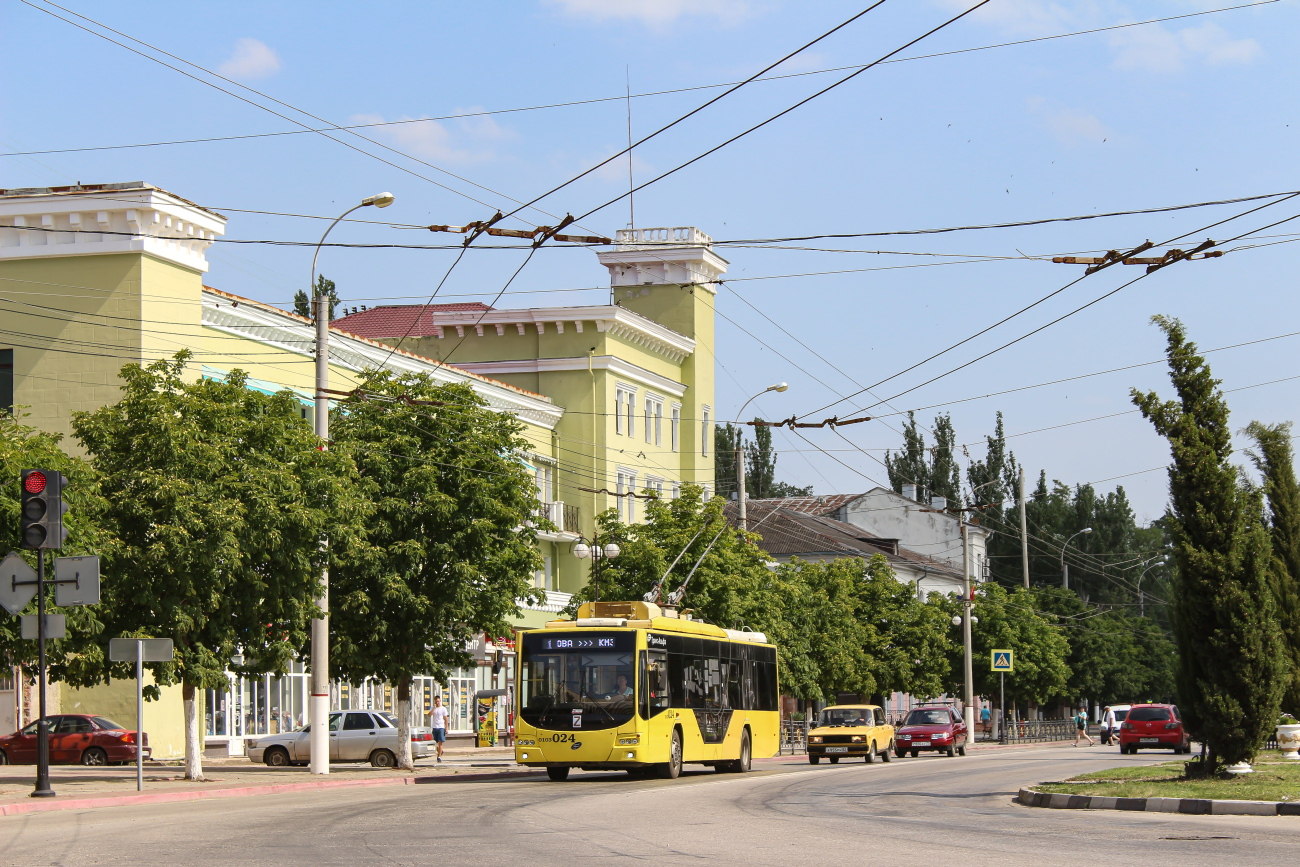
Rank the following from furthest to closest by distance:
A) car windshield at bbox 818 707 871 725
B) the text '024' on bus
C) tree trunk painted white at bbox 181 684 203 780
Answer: car windshield at bbox 818 707 871 725, the text '024' on bus, tree trunk painted white at bbox 181 684 203 780

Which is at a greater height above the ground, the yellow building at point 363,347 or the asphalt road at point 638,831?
the yellow building at point 363,347

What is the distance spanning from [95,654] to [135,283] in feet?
40.4

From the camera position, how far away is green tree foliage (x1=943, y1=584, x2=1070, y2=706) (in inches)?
2874

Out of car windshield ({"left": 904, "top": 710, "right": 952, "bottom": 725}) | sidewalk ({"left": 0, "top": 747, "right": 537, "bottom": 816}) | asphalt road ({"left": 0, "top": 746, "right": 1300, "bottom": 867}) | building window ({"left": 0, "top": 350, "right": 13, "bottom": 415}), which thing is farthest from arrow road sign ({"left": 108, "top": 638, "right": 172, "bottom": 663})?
car windshield ({"left": 904, "top": 710, "right": 952, "bottom": 725})

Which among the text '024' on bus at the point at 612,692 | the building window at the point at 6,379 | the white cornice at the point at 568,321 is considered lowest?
the text '024' on bus at the point at 612,692

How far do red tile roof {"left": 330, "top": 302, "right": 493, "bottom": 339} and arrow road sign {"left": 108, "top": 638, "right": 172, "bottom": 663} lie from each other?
35906 millimetres

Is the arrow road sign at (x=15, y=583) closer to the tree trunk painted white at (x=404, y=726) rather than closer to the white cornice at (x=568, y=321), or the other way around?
the tree trunk painted white at (x=404, y=726)

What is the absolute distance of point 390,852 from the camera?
47.0 ft

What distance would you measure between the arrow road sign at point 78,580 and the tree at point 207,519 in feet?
12.3

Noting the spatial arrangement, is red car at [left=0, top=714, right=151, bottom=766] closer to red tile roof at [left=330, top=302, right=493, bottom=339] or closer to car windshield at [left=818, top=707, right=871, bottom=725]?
car windshield at [left=818, top=707, right=871, bottom=725]

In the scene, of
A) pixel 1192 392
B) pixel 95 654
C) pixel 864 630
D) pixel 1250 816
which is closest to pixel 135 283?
pixel 95 654

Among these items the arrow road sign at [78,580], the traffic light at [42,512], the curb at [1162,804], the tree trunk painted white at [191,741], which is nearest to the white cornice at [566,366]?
the tree trunk painted white at [191,741]

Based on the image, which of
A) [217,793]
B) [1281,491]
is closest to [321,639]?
[217,793]

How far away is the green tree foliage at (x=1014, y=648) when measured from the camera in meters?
73.0
